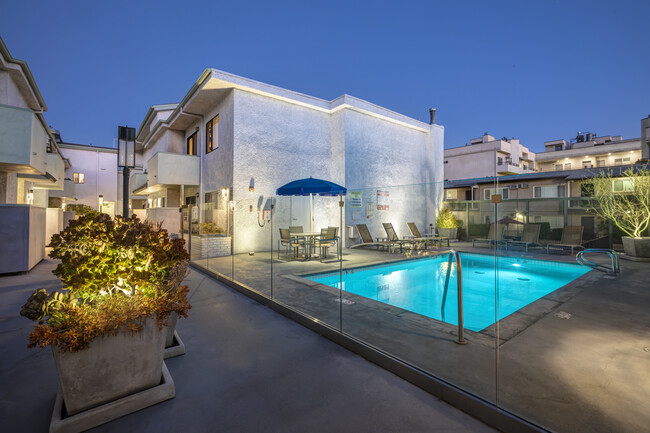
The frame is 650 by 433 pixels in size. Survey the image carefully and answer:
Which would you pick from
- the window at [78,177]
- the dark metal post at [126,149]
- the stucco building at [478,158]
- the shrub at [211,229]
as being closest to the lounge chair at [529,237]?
the dark metal post at [126,149]

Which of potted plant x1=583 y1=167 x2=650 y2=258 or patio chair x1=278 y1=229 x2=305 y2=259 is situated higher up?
potted plant x1=583 y1=167 x2=650 y2=258

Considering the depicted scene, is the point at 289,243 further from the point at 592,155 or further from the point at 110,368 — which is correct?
the point at 592,155

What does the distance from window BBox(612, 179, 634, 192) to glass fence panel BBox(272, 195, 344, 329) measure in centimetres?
571

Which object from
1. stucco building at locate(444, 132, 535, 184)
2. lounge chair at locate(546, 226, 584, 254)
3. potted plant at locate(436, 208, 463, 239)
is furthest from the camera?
stucco building at locate(444, 132, 535, 184)

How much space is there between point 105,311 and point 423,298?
162 inches

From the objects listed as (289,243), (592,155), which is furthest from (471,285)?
(592,155)

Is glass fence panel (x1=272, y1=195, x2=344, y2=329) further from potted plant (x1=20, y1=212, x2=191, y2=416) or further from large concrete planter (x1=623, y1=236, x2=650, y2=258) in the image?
large concrete planter (x1=623, y1=236, x2=650, y2=258)

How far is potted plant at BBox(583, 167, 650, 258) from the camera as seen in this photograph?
13.6 feet

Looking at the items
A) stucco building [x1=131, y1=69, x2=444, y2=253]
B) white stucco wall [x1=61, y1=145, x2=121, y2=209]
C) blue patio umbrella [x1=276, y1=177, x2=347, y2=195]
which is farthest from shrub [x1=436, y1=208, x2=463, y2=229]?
white stucco wall [x1=61, y1=145, x2=121, y2=209]

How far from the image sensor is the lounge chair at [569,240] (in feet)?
11.6

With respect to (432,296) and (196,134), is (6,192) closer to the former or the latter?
(196,134)

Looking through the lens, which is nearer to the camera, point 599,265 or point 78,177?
point 599,265

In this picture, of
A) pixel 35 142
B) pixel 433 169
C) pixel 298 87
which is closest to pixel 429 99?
pixel 298 87

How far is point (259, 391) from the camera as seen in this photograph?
Result: 2.38 m
